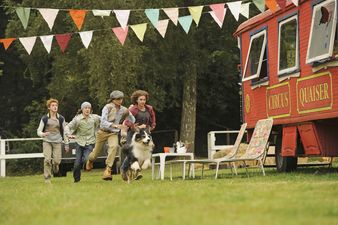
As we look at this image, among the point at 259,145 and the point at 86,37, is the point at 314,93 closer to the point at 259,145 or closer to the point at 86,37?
the point at 259,145

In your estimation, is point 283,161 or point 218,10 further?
point 218,10

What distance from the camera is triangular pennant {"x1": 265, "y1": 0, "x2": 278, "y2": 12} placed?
15.4m

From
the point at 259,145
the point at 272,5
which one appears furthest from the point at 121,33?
the point at 259,145

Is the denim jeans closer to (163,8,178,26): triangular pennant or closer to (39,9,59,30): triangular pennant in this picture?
(39,9,59,30): triangular pennant

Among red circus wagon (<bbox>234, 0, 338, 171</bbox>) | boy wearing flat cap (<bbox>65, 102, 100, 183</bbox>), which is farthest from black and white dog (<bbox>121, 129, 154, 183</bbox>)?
red circus wagon (<bbox>234, 0, 338, 171</bbox>)

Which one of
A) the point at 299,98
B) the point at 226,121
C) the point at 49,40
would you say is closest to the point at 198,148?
the point at 226,121

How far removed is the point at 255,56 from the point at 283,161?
2.44 meters

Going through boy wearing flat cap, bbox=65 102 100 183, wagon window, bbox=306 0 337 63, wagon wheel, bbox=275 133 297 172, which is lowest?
wagon wheel, bbox=275 133 297 172

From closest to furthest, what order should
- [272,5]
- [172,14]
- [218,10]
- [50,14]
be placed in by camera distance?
[272,5] < [218,10] < [50,14] < [172,14]

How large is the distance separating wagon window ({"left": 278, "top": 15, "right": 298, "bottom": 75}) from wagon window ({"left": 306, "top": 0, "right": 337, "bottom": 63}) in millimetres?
935

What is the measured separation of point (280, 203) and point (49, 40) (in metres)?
12.0

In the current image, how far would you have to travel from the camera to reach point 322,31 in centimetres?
1376

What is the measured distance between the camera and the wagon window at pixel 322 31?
43.5 ft

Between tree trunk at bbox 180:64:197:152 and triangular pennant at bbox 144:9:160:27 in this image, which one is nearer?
triangular pennant at bbox 144:9:160:27
